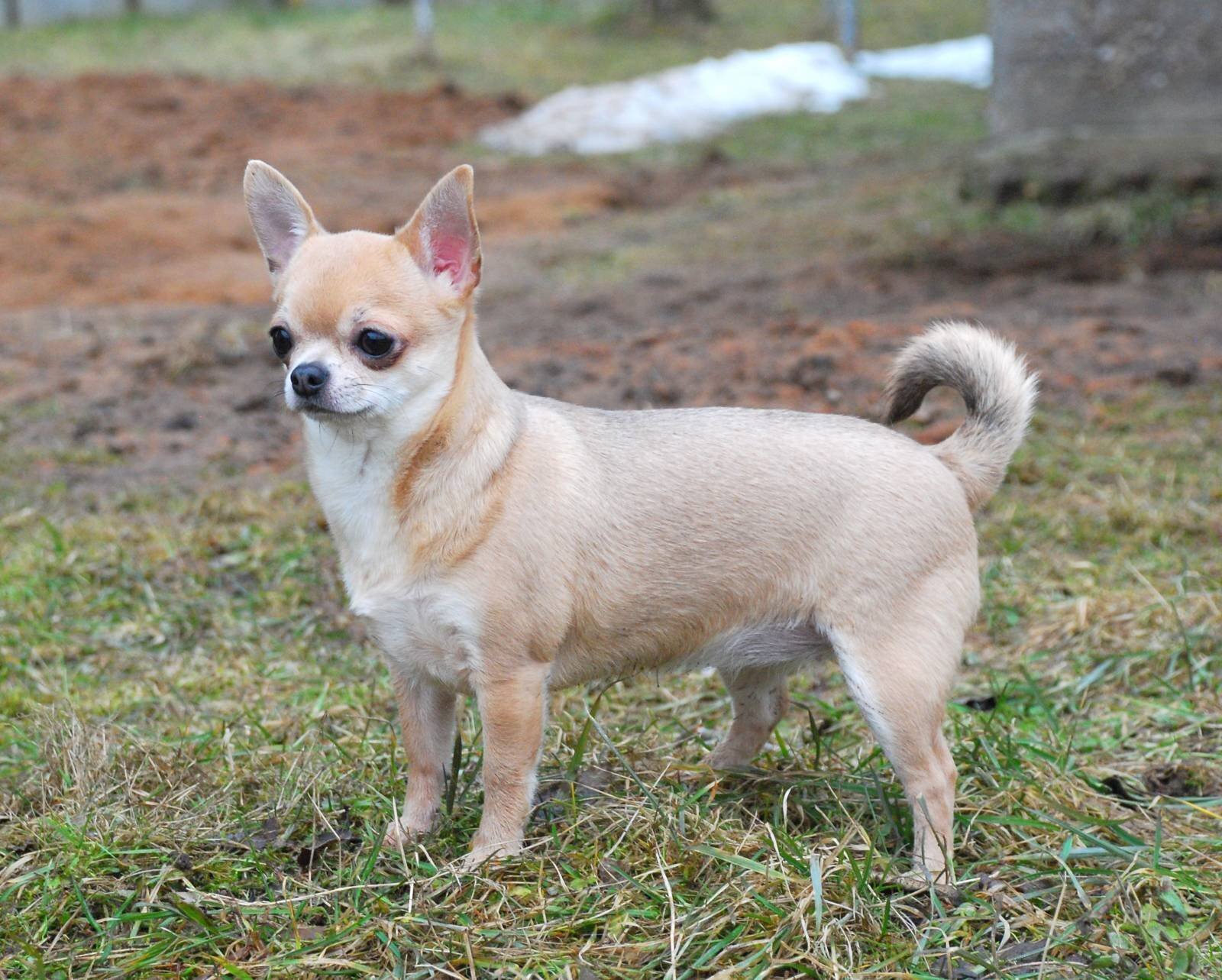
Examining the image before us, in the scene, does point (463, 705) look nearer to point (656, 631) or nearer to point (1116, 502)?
point (656, 631)

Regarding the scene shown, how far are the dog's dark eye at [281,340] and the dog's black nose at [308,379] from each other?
18cm

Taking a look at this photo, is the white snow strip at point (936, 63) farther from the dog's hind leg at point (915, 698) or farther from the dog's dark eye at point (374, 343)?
the dog's dark eye at point (374, 343)

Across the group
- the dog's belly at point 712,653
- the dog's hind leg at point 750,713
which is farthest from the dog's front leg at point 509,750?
the dog's hind leg at point 750,713

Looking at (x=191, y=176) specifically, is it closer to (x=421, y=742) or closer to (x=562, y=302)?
(x=562, y=302)

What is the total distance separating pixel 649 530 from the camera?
337cm

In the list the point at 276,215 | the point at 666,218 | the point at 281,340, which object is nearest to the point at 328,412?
the point at 281,340

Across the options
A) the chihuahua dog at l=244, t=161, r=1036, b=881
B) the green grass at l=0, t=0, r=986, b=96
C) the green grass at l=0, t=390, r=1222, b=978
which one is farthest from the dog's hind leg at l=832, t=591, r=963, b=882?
the green grass at l=0, t=0, r=986, b=96

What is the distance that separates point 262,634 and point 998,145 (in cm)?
735

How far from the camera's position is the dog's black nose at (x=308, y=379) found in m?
3.02

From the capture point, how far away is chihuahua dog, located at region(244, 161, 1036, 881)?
318cm

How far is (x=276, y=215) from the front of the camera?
3482 millimetres

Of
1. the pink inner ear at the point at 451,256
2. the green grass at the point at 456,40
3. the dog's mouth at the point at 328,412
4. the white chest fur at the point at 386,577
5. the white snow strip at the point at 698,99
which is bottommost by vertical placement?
the green grass at the point at 456,40

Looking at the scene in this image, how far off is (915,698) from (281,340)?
1720mm

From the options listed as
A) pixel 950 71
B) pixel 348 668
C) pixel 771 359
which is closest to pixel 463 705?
pixel 348 668
